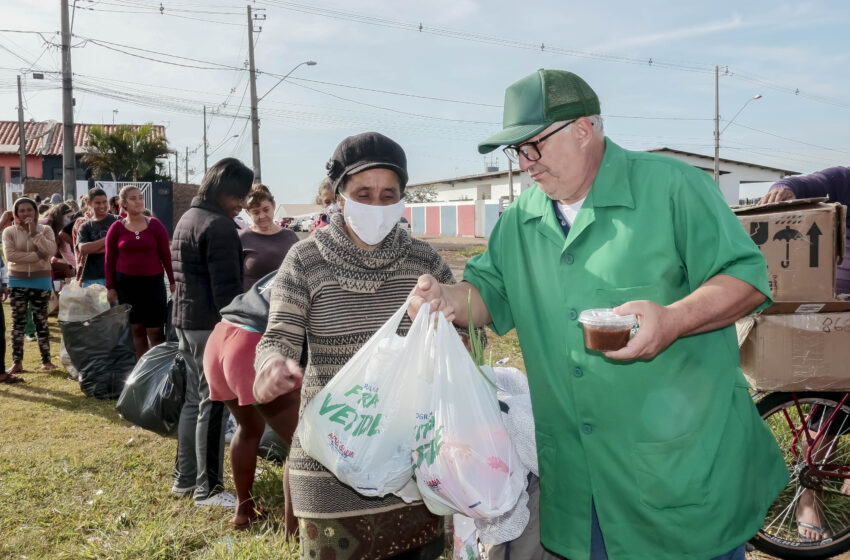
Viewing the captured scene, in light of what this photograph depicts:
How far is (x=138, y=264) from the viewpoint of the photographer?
6.35m

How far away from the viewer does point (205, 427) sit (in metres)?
4.10

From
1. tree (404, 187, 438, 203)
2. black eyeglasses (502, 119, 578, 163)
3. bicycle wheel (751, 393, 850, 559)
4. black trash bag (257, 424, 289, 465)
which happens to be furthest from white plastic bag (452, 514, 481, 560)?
tree (404, 187, 438, 203)

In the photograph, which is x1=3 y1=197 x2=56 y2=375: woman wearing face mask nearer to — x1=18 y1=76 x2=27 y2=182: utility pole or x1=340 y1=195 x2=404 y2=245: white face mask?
x1=340 y1=195 x2=404 y2=245: white face mask

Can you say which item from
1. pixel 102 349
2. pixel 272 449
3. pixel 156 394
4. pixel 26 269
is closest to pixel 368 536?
pixel 272 449

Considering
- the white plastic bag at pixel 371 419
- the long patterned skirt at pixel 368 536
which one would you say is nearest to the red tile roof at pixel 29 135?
the long patterned skirt at pixel 368 536

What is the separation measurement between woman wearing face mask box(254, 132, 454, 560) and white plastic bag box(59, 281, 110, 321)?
4926 mm

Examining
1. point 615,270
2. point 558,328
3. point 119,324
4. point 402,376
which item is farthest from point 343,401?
point 119,324

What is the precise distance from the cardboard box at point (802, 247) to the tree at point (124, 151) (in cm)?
2910

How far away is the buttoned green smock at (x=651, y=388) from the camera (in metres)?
1.65

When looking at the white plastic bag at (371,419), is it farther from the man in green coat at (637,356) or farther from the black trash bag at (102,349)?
the black trash bag at (102,349)

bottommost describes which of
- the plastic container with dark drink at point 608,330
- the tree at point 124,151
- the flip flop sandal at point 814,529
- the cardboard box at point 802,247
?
the flip flop sandal at point 814,529

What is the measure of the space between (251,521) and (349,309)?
7.09ft

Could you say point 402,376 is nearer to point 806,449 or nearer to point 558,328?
point 558,328

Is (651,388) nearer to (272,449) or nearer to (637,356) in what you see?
(637,356)
